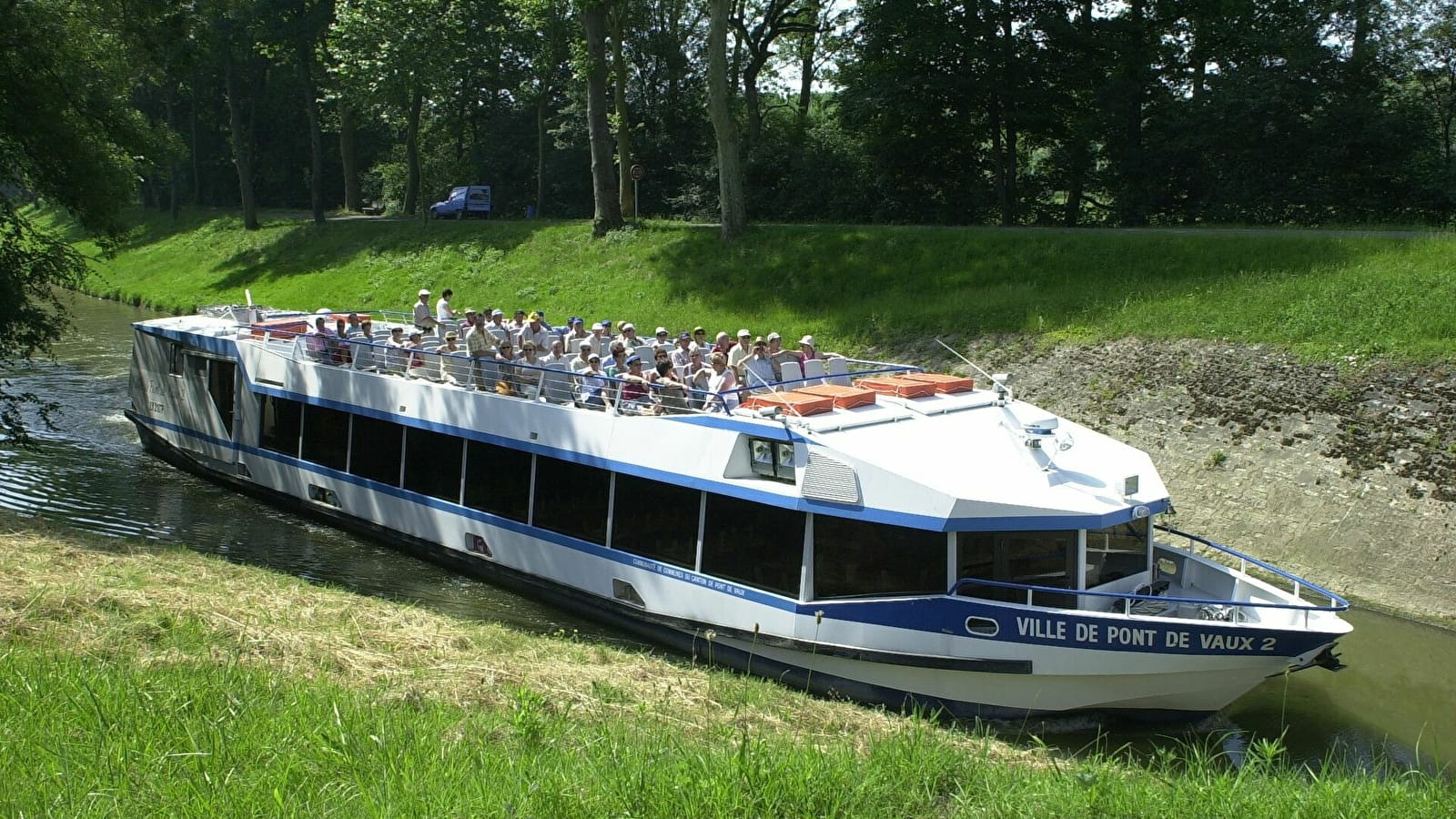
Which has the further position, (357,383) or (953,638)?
(357,383)

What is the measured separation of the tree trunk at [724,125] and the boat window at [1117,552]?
65.4 ft

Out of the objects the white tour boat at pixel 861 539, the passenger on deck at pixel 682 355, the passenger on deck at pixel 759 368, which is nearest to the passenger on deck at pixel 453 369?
the white tour boat at pixel 861 539

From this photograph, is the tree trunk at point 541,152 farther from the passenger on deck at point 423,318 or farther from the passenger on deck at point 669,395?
the passenger on deck at point 669,395

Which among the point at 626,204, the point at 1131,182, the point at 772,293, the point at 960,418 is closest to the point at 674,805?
the point at 960,418

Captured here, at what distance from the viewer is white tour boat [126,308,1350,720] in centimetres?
1044

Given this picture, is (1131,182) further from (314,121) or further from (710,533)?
(314,121)

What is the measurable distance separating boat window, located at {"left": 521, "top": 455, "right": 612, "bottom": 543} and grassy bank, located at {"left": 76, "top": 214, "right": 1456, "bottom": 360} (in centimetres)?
1120

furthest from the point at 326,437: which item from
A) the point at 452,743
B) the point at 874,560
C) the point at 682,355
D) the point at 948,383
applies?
the point at 452,743

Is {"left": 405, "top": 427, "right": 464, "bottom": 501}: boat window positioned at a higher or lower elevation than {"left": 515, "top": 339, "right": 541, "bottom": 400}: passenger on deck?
lower

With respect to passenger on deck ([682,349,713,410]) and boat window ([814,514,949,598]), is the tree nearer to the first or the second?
passenger on deck ([682,349,713,410])

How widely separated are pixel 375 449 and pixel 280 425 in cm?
271

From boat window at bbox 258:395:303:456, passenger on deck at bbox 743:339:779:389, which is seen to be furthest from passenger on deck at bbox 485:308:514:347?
passenger on deck at bbox 743:339:779:389

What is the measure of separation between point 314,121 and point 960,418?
43.3m

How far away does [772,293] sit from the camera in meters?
28.8
